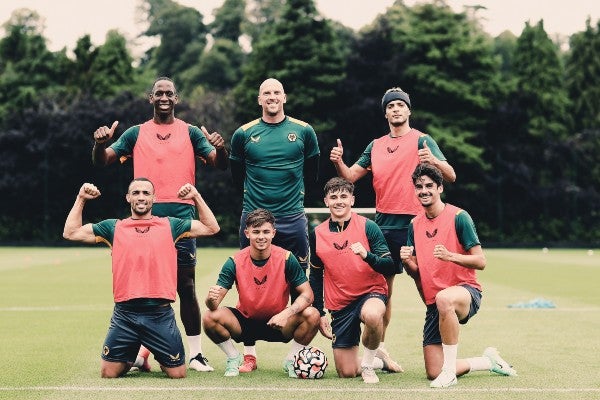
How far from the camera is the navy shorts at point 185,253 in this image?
30.7 feet

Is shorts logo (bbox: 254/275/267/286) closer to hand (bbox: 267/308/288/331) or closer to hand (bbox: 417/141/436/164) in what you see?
hand (bbox: 267/308/288/331)

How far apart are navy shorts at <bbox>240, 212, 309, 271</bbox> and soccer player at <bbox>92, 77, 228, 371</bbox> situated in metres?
0.62

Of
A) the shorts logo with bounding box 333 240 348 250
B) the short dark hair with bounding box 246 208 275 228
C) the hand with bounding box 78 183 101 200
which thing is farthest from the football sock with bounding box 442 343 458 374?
the hand with bounding box 78 183 101 200

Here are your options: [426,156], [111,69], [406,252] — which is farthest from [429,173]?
[111,69]

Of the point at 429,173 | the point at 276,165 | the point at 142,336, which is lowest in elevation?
the point at 142,336

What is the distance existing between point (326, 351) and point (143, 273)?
2897 mm

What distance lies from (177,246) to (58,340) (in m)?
2.86

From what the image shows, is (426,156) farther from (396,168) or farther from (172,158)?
(172,158)

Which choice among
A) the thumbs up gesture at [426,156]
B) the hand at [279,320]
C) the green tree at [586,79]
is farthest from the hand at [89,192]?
the green tree at [586,79]

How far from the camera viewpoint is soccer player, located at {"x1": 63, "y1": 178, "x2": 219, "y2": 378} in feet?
28.2

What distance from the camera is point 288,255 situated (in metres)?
8.94

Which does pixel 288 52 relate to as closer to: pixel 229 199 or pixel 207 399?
pixel 229 199

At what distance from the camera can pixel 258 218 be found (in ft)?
28.6

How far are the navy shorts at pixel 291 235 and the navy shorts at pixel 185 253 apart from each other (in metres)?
0.50
